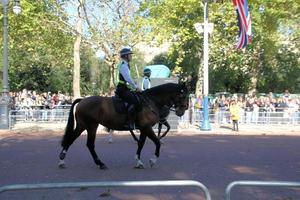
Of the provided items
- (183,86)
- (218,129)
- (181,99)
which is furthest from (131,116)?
(218,129)

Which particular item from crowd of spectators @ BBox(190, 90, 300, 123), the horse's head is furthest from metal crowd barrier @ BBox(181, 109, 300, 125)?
the horse's head

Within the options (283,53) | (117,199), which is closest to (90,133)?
(117,199)

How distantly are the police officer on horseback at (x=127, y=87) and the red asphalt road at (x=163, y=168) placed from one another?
4.16 feet

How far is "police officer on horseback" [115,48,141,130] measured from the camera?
11.1 meters

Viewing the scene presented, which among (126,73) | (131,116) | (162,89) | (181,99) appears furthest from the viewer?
(181,99)

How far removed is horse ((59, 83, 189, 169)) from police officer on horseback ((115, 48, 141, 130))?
12cm

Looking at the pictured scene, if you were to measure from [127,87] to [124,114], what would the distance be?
0.62 m

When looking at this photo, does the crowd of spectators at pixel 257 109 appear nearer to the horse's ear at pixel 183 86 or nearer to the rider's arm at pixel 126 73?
the horse's ear at pixel 183 86

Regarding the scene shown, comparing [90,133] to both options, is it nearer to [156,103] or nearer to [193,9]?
[156,103]

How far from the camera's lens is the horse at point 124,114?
11.2 metres

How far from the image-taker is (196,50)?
5462 cm

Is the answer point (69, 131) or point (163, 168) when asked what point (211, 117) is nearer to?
point (163, 168)

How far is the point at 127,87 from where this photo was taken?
11.3m

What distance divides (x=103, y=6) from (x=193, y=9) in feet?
20.8
